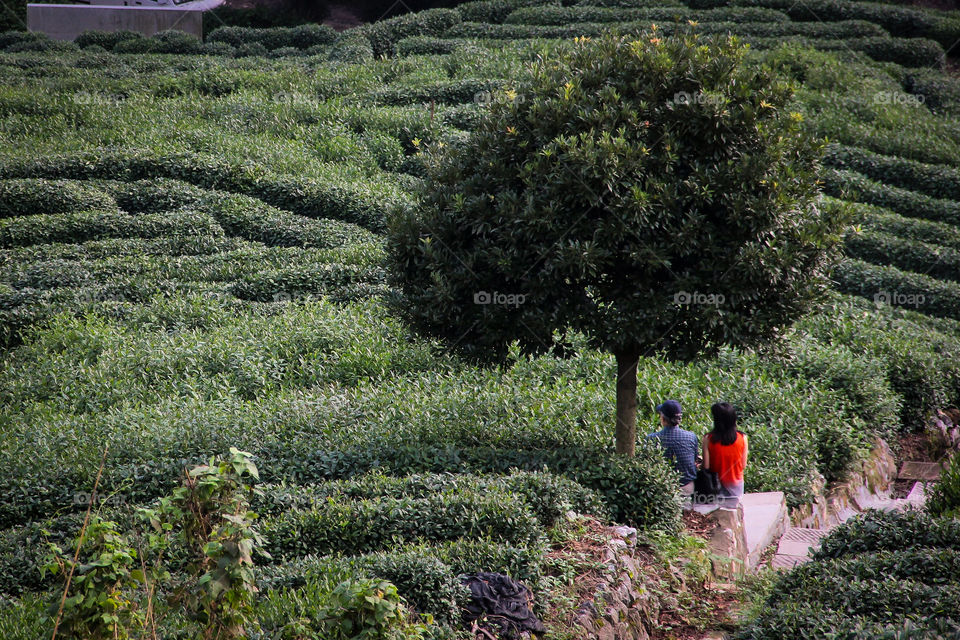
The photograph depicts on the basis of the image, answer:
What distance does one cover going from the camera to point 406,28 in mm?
30922

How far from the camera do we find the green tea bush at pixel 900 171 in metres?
19.4

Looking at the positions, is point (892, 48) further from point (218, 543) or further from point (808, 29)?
point (218, 543)

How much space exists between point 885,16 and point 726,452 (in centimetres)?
2952

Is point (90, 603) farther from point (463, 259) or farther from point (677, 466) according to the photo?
point (677, 466)

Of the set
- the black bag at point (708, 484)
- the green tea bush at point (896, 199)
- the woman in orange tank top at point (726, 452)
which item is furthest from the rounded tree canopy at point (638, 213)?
the green tea bush at point (896, 199)

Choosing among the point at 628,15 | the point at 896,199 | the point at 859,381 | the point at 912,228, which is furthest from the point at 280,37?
the point at 859,381

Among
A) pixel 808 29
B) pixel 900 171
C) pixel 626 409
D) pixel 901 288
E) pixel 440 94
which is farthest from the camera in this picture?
pixel 808 29

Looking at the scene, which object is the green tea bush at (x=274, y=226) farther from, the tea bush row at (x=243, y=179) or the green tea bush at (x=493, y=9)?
the green tea bush at (x=493, y=9)

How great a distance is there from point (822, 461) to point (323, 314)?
7429 mm

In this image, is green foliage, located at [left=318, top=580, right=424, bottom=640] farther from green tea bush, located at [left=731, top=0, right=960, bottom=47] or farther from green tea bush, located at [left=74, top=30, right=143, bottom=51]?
green tea bush, located at [left=74, top=30, right=143, bottom=51]

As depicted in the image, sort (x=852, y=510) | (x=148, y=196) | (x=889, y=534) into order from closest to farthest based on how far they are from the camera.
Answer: (x=889, y=534)
(x=852, y=510)
(x=148, y=196)

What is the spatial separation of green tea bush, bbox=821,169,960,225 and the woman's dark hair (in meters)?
12.6

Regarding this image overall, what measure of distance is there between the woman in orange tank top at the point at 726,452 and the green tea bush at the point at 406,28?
1003 inches

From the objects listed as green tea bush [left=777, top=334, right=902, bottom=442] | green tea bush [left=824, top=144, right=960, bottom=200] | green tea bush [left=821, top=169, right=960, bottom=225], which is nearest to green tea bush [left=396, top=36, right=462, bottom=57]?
green tea bush [left=824, top=144, right=960, bottom=200]
